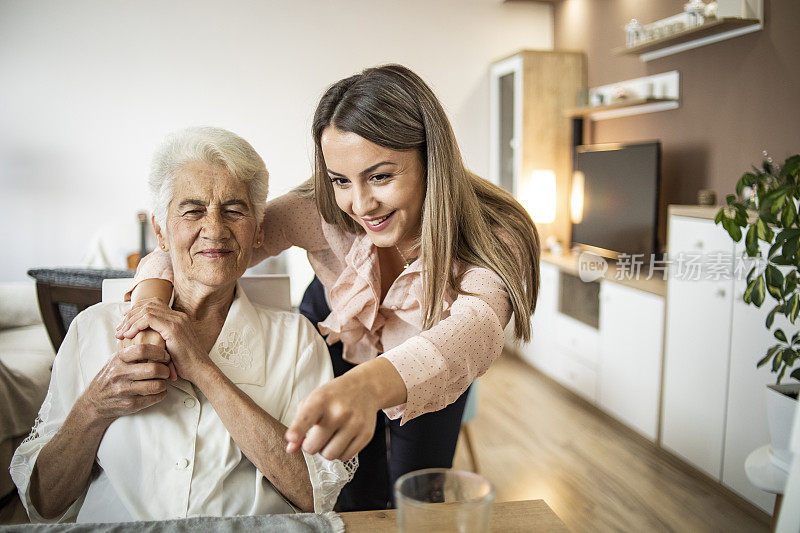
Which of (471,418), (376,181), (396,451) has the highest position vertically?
(376,181)

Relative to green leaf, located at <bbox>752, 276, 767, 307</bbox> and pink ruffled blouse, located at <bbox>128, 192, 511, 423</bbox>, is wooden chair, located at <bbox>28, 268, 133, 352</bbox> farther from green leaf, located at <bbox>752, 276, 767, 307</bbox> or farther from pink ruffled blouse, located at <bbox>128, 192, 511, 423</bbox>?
green leaf, located at <bbox>752, 276, 767, 307</bbox>

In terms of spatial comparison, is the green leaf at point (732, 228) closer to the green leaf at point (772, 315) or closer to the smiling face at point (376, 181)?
the green leaf at point (772, 315)

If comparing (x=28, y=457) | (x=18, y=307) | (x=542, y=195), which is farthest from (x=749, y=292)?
(x=18, y=307)

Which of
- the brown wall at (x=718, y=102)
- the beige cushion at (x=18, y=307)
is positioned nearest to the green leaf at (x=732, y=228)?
the brown wall at (x=718, y=102)

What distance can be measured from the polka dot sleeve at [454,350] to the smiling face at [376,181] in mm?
180

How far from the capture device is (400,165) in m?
1.15

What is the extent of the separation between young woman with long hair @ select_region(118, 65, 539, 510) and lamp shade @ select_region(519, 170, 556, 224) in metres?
3.08

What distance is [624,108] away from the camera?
398 cm

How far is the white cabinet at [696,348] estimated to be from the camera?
8.42 feet

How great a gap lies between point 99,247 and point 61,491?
12.1 ft

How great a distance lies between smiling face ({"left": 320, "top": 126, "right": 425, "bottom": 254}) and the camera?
1.13m

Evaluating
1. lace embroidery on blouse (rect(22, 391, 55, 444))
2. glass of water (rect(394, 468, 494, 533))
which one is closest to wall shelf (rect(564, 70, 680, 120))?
lace embroidery on blouse (rect(22, 391, 55, 444))

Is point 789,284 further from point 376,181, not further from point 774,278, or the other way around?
point 376,181

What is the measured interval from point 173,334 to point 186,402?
143 mm
